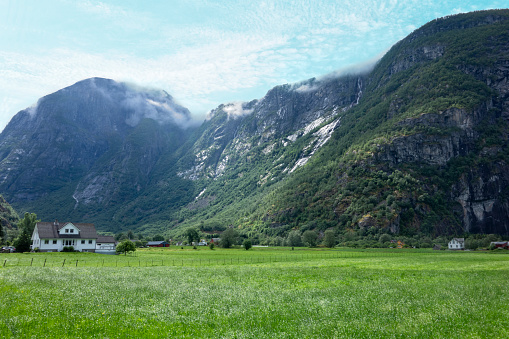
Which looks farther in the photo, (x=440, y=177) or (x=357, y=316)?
(x=440, y=177)

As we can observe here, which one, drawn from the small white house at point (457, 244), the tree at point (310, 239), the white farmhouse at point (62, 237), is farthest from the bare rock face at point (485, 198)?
the white farmhouse at point (62, 237)

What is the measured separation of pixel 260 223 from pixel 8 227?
439 ft

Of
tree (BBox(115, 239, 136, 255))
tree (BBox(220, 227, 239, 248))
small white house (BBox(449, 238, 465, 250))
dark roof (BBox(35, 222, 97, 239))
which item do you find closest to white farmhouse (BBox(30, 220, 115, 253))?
dark roof (BBox(35, 222, 97, 239))

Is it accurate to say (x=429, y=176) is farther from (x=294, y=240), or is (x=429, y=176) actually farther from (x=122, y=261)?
(x=122, y=261)

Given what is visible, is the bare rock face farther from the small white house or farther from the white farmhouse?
the white farmhouse

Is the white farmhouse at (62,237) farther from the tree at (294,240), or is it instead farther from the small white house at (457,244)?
the small white house at (457,244)

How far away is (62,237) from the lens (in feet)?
292

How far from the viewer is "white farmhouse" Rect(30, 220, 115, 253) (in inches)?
3376

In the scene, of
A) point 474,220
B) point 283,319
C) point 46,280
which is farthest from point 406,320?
point 474,220

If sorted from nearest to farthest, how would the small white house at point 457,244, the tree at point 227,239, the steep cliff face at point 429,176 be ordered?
the small white house at point 457,244 → the tree at point 227,239 → the steep cliff face at point 429,176

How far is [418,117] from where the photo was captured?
613 ft

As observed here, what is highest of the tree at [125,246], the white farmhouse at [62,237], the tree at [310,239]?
the white farmhouse at [62,237]

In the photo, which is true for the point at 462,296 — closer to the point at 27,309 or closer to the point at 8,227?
the point at 27,309

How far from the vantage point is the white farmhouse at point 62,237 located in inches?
3376
